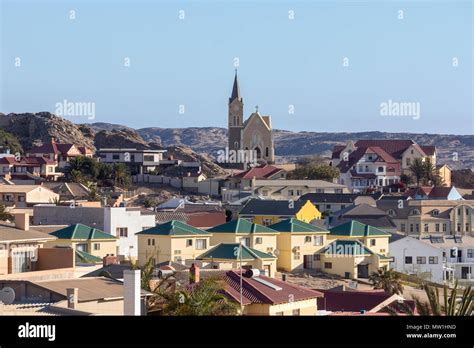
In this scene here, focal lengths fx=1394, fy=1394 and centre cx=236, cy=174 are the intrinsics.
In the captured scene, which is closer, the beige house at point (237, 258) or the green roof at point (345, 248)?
the beige house at point (237, 258)

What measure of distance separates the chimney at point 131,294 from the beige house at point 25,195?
151 feet

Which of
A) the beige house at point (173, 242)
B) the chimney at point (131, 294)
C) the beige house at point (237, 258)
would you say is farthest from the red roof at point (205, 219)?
the chimney at point (131, 294)

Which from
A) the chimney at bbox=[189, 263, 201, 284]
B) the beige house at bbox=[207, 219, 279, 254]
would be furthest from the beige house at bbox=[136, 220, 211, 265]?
the chimney at bbox=[189, 263, 201, 284]

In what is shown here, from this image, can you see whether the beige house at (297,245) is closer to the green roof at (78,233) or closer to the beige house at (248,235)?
the beige house at (248,235)

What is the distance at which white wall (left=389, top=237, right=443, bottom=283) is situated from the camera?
176 feet

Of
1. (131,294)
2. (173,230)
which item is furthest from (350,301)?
(173,230)

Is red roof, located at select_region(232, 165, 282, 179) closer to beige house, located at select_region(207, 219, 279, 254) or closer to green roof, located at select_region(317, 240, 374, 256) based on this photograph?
green roof, located at select_region(317, 240, 374, 256)

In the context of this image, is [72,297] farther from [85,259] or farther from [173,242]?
[173,242]

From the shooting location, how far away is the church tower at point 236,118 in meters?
122

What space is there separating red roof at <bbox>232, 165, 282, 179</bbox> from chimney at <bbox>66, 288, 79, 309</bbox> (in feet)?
227

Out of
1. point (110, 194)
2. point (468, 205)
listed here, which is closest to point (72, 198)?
point (110, 194)

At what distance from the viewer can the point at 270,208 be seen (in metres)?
64.9

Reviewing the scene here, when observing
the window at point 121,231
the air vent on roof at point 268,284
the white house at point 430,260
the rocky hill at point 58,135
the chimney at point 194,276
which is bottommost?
the white house at point 430,260

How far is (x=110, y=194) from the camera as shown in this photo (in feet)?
262
